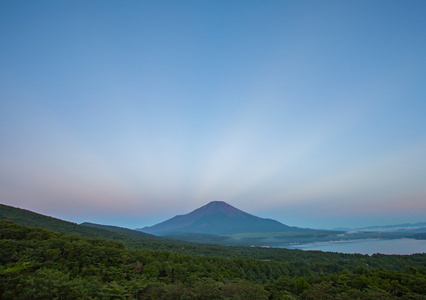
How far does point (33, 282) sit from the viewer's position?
10102 mm

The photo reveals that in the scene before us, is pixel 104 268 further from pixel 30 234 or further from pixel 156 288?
pixel 30 234

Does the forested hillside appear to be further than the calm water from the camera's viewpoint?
No

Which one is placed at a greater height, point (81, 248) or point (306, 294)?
point (81, 248)

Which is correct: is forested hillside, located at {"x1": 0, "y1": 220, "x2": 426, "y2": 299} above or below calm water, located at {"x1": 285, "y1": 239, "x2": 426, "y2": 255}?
above

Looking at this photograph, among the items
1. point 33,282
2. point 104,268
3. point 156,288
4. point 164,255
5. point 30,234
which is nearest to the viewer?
point 33,282

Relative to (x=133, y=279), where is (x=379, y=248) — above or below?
below

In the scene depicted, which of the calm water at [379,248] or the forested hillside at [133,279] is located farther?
the calm water at [379,248]

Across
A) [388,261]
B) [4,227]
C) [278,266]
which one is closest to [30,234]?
[4,227]

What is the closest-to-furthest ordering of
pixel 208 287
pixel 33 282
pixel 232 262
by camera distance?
pixel 33 282 < pixel 208 287 < pixel 232 262

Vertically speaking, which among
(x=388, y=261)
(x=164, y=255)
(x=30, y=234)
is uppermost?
(x=30, y=234)

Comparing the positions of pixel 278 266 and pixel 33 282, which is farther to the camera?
pixel 278 266

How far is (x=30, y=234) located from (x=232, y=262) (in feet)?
63.1

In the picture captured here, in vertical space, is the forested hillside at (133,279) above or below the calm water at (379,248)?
above

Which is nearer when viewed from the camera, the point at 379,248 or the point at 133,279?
the point at 133,279
